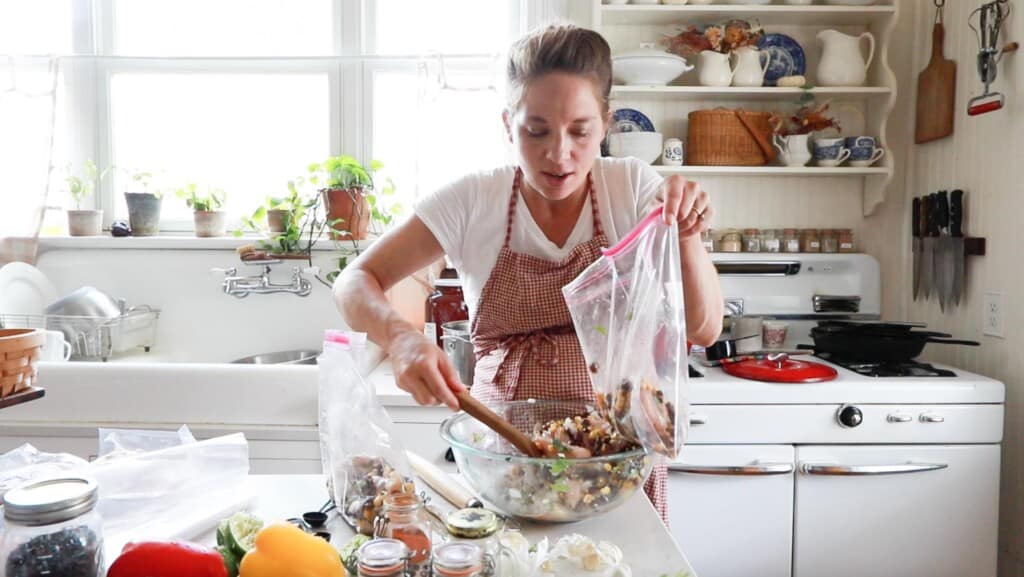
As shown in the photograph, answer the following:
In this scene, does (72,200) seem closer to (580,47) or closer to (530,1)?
(530,1)

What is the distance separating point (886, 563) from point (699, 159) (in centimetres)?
Result: 127

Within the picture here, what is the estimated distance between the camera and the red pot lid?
6.08ft

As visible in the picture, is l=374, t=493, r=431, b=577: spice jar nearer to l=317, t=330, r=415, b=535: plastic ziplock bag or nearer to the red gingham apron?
l=317, t=330, r=415, b=535: plastic ziplock bag

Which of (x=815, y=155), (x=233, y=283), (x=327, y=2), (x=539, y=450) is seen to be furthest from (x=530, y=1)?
(x=539, y=450)

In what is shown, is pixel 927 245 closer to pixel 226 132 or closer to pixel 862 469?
pixel 862 469

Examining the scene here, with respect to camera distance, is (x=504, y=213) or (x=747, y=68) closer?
(x=504, y=213)

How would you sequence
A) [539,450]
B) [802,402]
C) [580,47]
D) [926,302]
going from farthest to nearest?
1. [926,302]
2. [802,402]
3. [580,47]
4. [539,450]

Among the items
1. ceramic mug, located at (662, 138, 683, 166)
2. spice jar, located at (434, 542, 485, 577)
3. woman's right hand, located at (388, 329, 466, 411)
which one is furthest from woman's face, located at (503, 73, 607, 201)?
ceramic mug, located at (662, 138, 683, 166)

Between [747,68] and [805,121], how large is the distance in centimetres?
26

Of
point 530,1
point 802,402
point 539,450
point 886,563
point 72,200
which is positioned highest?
point 530,1

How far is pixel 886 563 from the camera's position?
6.10ft

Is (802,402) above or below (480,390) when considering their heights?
below

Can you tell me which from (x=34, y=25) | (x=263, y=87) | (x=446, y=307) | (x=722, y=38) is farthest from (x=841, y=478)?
(x=34, y=25)

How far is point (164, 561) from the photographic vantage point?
60cm
